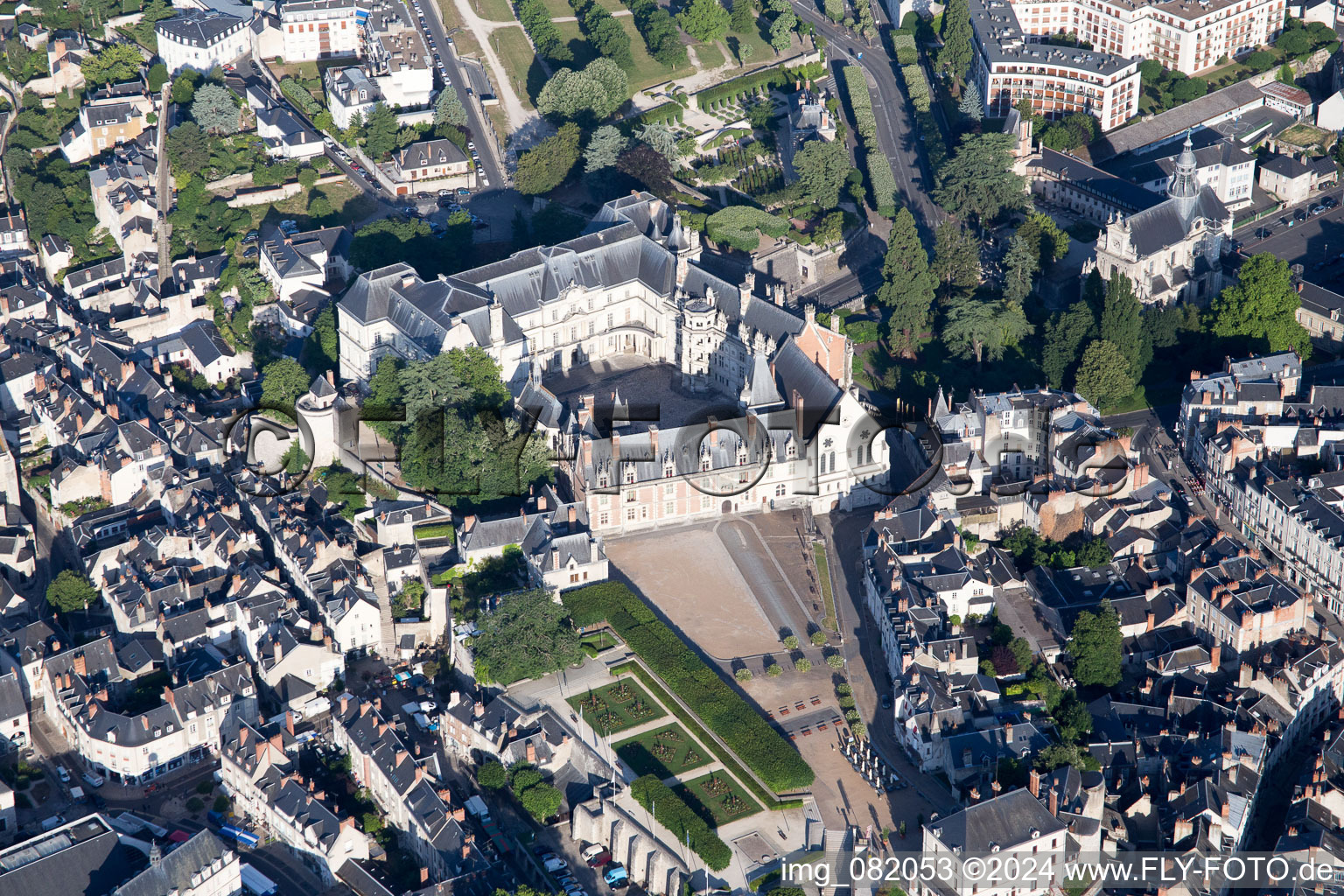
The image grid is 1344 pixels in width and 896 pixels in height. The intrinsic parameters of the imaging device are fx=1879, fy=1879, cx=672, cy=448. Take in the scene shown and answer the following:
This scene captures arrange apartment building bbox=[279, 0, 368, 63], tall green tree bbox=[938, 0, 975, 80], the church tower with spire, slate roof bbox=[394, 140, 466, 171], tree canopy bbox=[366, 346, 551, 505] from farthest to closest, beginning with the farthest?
tall green tree bbox=[938, 0, 975, 80], apartment building bbox=[279, 0, 368, 63], slate roof bbox=[394, 140, 466, 171], the church tower with spire, tree canopy bbox=[366, 346, 551, 505]

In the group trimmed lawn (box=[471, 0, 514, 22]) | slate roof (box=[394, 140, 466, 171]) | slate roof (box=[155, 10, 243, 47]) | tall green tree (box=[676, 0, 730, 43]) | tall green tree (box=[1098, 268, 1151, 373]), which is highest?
slate roof (box=[155, 10, 243, 47])

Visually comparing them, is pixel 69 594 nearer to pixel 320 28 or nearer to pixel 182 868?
pixel 182 868

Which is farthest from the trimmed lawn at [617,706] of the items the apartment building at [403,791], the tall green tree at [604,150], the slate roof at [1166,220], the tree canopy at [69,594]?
the tall green tree at [604,150]

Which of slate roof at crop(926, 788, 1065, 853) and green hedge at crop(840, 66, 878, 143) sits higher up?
green hedge at crop(840, 66, 878, 143)

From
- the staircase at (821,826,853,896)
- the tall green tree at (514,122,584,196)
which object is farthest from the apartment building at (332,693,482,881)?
the tall green tree at (514,122,584,196)

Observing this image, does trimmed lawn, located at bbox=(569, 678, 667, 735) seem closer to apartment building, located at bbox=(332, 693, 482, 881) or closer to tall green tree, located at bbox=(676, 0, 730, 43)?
apartment building, located at bbox=(332, 693, 482, 881)

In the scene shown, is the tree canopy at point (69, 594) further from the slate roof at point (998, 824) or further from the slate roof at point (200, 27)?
the slate roof at point (200, 27)
